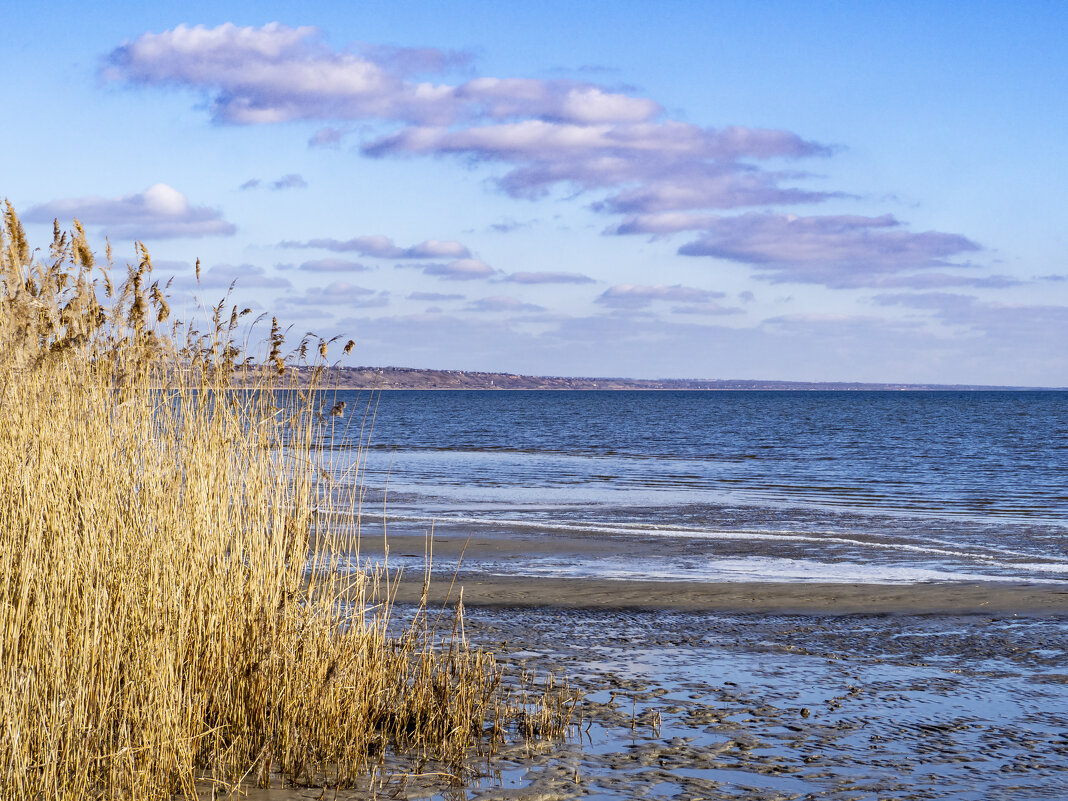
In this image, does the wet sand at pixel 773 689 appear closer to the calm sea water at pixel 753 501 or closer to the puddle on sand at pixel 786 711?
the puddle on sand at pixel 786 711

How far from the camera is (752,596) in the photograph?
12297 mm

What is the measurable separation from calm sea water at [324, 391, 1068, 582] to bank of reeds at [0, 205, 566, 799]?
88 cm

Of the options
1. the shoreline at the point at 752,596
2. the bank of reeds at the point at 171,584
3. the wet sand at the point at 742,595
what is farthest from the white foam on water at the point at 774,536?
the bank of reeds at the point at 171,584

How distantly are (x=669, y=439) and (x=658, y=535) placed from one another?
35.6 m

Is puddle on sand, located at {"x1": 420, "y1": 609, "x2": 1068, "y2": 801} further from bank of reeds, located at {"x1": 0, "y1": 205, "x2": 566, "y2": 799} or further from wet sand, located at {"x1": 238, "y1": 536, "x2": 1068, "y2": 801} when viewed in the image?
bank of reeds, located at {"x1": 0, "y1": 205, "x2": 566, "y2": 799}

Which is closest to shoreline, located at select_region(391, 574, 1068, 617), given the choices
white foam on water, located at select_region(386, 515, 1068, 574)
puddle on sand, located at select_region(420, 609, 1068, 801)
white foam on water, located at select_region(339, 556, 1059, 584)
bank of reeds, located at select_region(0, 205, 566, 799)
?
white foam on water, located at select_region(339, 556, 1059, 584)

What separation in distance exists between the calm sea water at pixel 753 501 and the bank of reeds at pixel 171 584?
0.88m

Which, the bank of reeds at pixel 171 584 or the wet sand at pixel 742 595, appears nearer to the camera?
the bank of reeds at pixel 171 584

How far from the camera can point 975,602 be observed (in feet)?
39.2

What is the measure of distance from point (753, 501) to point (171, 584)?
20148 millimetres

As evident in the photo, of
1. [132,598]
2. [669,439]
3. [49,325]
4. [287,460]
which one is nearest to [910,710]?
[287,460]

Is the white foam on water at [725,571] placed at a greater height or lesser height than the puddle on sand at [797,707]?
lesser

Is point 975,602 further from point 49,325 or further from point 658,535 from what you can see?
point 49,325

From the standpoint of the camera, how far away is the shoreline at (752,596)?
11578 mm
